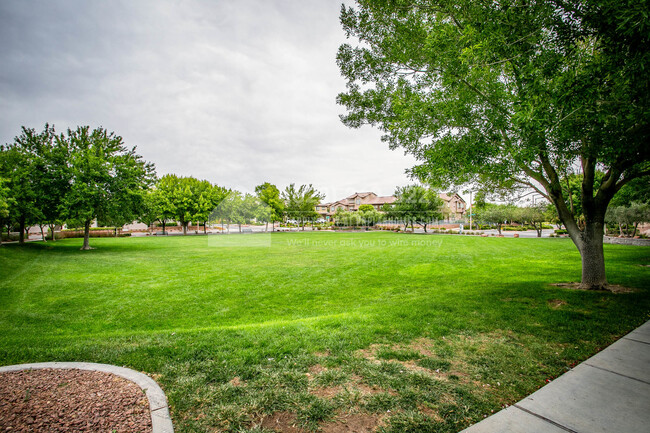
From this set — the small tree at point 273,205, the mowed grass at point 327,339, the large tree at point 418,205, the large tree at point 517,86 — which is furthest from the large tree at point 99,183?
the large tree at point 418,205

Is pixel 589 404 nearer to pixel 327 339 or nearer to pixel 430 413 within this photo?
pixel 430 413

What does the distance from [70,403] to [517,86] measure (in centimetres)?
863

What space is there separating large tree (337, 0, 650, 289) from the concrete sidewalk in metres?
3.45

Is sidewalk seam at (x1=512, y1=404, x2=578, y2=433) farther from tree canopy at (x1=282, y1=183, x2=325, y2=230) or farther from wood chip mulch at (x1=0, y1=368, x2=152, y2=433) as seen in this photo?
tree canopy at (x1=282, y1=183, x2=325, y2=230)

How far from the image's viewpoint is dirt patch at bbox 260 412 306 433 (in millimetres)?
2504

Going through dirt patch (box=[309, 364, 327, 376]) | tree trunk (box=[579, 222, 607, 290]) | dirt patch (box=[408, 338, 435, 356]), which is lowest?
dirt patch (box=[408, 338, 435, 356])

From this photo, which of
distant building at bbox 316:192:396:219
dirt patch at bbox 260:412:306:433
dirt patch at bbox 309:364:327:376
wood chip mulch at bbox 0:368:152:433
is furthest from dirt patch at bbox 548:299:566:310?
distant building at bbox 316:192:396:219

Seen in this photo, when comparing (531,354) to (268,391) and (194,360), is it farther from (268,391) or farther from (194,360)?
(194,360)

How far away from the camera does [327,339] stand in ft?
15.3

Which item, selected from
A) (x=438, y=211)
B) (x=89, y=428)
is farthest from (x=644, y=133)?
(x=438, y=211)

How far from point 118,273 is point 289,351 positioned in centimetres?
1200

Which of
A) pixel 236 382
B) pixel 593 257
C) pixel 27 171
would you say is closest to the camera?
pixel 236 382

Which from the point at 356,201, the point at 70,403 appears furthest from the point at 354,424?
the point at 356,201

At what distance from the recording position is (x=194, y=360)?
390 centimetres
